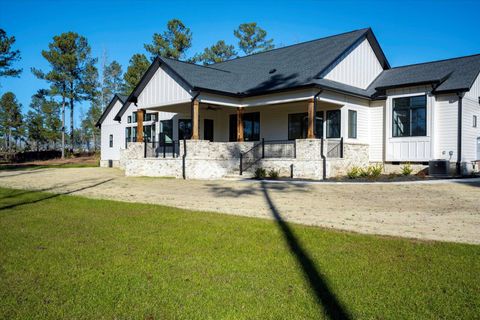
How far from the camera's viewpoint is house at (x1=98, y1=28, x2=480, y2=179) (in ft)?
59.8

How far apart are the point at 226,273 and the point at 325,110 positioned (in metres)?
17.2

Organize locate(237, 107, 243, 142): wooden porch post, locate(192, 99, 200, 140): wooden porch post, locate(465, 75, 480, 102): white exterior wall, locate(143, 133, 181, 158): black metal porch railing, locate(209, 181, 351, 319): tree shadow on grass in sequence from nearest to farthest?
1. locate(209, 181, 351, 319): tree shadow on grass
2. locate(465, 75, 480, 102): white exterior wall
3. locate(192, 99, 200, 140): wooden porch post
4. locate(237, 107, 243, 142): wooden porch post
5. locate(143, 133, 181, 158): black metal porch railing

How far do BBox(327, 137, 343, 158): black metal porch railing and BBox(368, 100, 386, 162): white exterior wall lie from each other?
2.97m

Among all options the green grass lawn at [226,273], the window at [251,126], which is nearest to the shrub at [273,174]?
the window at [251,126]

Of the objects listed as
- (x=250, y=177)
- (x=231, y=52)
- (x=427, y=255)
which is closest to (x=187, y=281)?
(x=427, y=255)

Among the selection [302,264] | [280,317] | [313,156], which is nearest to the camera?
[280,317]

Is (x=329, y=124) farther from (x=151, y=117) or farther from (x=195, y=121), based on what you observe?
(x=151, y=117)

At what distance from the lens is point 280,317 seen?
11.6 ft

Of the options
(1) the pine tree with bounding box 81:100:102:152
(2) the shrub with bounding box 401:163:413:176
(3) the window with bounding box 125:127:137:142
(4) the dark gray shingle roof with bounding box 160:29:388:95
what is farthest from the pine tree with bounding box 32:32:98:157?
(2) the shrub with bounding box 401:163:413:176

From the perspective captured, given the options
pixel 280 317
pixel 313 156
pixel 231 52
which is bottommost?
pixel 280 317

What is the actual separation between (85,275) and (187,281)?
1.24 m

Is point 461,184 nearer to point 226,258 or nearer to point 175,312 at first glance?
point 226,258

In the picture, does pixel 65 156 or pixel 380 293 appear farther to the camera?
pixel 65 156

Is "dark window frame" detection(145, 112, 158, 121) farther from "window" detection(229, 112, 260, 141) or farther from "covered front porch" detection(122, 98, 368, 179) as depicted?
"window" detection(229, 112, 260, 141)
